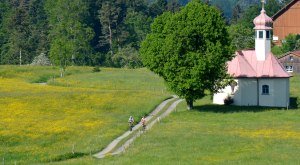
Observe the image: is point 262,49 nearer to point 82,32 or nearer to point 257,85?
point 257,85

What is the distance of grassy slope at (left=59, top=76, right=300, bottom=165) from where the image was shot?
2286 inches

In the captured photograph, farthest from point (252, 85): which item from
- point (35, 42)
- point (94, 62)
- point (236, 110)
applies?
point (35, 42)

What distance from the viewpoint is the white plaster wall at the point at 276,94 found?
304 feet

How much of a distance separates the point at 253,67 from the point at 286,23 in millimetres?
59648

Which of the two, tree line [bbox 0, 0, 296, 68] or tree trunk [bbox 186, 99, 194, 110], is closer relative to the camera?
tree trunk [bbox 186, 99, 194, 110]

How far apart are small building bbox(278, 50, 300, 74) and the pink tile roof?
85.9 ft

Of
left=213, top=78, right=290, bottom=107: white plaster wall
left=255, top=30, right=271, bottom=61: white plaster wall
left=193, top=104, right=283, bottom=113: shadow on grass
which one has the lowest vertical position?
left=193, top=104, right=283, bottom=113: shadow on grass

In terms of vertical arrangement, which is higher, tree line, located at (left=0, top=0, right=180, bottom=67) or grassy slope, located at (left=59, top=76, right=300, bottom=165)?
tree line, located at (left=0, top=0, right=180, bottom=67)

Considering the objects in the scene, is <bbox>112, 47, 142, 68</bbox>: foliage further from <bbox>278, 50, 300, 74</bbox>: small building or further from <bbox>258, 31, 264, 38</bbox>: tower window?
<bbox>258, 31, 264, 38</bbox>: tower window

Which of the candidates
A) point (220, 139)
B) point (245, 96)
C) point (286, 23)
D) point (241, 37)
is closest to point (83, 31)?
point (241, 37)

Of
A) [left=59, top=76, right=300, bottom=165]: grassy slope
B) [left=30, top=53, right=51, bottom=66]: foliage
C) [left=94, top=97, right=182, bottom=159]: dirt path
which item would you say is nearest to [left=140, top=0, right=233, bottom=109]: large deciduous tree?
[left=59, top=76, right=300, bottom=165]: grassy slope

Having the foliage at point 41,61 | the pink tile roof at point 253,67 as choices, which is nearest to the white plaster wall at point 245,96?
the pink tile roof at point 253,67

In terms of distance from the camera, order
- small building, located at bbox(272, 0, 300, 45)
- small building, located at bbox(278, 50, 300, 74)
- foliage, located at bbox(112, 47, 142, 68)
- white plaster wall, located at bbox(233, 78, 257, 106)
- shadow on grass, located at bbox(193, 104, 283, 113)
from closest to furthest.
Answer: shadow on grass, located at bbox(193, 104, 283, 113), white plaster wall, located at bbox(233, 78, 257, 106), small building, located at bbox(278, 50, 300, 74), small building, located at bbox(272, 0, 300, 45), foliage, located at bbox(112, 47, 142, 68)

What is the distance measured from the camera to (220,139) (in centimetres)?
6638
